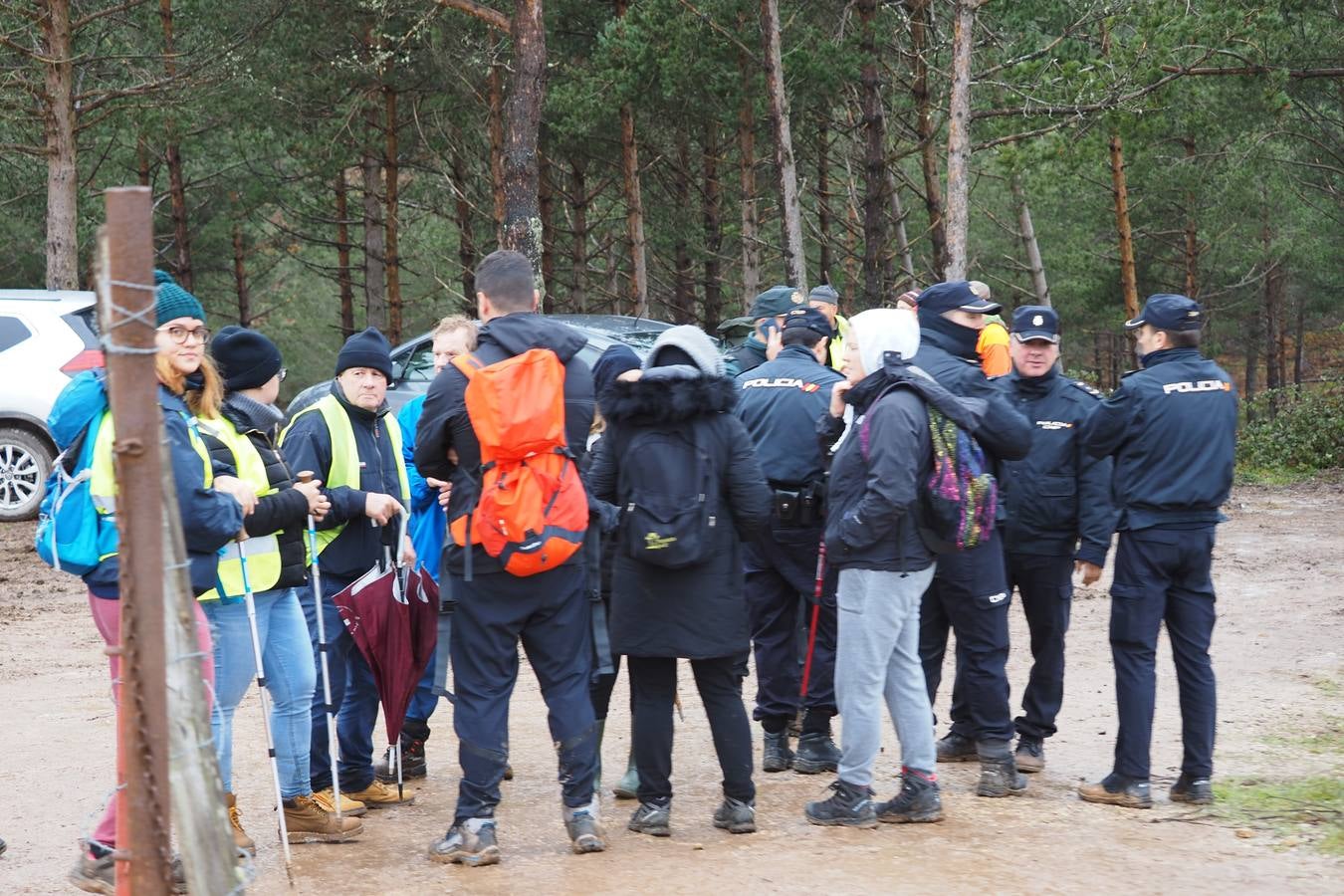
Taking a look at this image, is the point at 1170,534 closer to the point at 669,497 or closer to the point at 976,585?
the point at 976,585

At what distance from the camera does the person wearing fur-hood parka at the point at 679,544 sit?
5.15 meters

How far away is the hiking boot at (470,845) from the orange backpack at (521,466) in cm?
91

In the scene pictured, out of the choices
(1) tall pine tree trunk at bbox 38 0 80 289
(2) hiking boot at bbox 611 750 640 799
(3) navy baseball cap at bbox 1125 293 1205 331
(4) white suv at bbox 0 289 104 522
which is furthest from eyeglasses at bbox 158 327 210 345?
(1) tall pine tree trunk at bbox 38 0 80 289

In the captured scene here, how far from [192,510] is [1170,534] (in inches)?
148

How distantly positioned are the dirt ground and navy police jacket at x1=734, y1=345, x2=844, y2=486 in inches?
55.2

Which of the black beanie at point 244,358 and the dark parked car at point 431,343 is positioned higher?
the dark parked car at point 431,343

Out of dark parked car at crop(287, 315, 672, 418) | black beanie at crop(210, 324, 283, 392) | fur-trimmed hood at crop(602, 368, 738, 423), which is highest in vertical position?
dark parked car at crop(287, 315, 672, 418)

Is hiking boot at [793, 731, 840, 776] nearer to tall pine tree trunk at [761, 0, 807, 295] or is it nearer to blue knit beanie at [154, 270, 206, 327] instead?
blue knit beanie at [154, 270, 206, 327]

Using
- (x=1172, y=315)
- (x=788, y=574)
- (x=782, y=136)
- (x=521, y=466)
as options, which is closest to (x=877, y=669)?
(x=788, y=574)

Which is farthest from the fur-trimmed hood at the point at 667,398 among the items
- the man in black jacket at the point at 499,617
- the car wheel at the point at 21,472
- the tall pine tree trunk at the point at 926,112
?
the tall pine tree trunk at the point at 926,112

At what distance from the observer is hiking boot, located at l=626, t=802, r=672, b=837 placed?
5.33 meters

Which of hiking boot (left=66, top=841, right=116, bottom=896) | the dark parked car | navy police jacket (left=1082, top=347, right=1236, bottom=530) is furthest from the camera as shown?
the dark parked car

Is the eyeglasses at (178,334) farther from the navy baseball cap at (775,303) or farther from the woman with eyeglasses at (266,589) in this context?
the navy baseball cap at (775,303)

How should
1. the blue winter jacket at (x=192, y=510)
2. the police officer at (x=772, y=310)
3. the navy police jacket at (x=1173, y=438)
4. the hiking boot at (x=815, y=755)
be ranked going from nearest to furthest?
the blue winter jacket at (x=192, y=510) < the navy police jacket at (x=1173, y=438) < the hiking boot at (x=815, y=755) < the police officer at (x=772, y=310)
